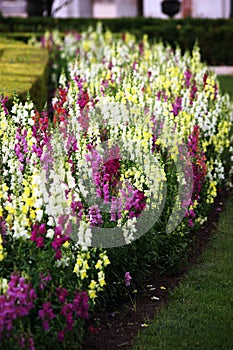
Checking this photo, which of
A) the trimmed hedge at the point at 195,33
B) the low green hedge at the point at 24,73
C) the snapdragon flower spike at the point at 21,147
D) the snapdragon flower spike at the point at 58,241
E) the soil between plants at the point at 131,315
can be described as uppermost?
the trimmed hedge at the point at 195,33

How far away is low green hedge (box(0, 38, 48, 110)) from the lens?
24.7ft

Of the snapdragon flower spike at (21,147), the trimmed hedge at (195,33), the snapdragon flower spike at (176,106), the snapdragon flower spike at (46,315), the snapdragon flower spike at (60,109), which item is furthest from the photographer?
the trimmed hedge at (195,33)

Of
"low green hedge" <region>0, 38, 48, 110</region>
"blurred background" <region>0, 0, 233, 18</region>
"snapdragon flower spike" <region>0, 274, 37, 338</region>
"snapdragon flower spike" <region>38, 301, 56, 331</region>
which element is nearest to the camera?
"snapdragon flower spike" <region>0, 274, 37, 338</region>

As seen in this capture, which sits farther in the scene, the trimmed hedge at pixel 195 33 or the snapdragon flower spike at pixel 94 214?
the trimmed hedge at pixel 195 33

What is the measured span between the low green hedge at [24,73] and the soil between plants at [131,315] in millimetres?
1625

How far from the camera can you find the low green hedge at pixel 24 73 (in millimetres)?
7539

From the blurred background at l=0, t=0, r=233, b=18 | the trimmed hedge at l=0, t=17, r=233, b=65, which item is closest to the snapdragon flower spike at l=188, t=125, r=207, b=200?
the trimmed hedge at l=0, t=17, r=233, b=65

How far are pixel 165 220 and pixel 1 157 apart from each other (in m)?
1.15

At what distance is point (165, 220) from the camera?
5547mm

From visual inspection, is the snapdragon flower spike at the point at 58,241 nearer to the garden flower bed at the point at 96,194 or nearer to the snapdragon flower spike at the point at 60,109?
the garden flower bed at the point at 96,194

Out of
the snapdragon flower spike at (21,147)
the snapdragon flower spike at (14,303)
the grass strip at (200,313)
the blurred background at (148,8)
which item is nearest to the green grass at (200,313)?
the grass strip at (200,313)

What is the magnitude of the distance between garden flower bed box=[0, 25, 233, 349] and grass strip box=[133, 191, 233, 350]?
0.77 ft

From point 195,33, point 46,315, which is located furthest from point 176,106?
point 195,33

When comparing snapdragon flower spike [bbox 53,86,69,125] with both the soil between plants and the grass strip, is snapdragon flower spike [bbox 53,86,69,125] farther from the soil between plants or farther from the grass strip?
the grass strip
